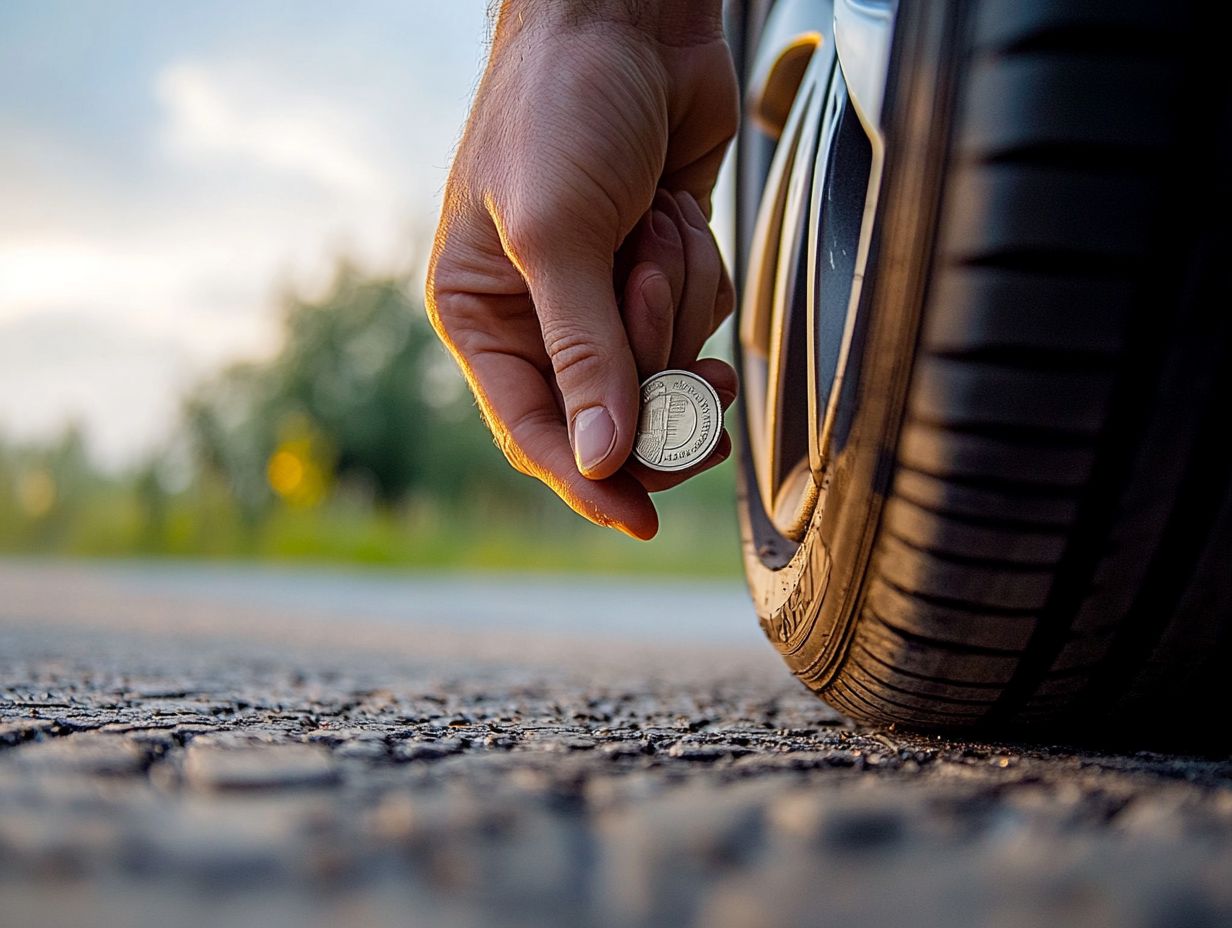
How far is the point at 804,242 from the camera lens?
4.83 ft

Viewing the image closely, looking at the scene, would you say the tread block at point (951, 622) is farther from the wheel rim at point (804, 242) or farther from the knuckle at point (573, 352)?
the knuckle at point (573, 352)

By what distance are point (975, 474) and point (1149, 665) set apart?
0.32m

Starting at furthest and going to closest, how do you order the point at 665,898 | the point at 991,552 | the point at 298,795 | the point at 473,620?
the point at 473,620
the point at 991,552
the point at 298,795
the point at 665,898

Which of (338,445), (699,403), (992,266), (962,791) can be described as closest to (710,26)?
(699,403)

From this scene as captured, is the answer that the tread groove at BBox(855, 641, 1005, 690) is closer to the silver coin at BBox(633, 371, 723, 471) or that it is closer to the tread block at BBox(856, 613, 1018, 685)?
the tread block at BBox(856, 613, 1018, 685)

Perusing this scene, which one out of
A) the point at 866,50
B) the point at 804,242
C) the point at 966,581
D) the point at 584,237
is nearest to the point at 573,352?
the point at 584,237

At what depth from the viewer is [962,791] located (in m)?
0.82

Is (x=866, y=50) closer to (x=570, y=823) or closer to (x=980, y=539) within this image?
(x=980, y=539)

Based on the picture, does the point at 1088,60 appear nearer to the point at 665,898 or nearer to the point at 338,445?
the point at 665,898

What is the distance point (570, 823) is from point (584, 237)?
105 cm

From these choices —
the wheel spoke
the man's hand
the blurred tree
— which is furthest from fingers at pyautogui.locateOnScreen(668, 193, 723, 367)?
the blurred tree

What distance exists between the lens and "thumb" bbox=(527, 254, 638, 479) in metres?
1.57

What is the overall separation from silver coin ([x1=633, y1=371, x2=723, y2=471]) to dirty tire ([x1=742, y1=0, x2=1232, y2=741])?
0.51 metres

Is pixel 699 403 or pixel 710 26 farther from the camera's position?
pixel 710 26
